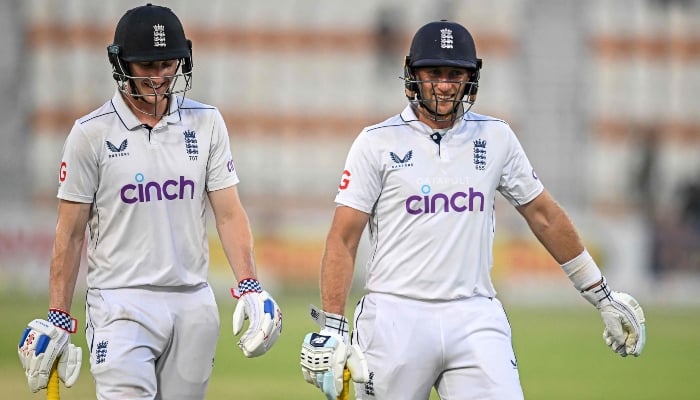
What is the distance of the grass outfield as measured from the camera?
34.4 ft

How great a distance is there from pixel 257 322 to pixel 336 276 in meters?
0.36

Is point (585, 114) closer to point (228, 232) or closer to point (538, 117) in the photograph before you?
point (538, 117)

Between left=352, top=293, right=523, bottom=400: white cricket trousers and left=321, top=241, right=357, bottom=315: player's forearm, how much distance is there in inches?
6.9

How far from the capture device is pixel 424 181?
17.6ft

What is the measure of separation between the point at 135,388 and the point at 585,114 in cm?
1928

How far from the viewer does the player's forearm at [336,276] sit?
5.35m

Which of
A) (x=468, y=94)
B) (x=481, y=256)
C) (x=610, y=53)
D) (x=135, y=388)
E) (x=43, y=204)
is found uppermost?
(x=468, y=94)

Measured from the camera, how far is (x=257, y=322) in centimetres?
532

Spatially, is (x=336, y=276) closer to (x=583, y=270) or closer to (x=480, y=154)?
(x=480, y=154)

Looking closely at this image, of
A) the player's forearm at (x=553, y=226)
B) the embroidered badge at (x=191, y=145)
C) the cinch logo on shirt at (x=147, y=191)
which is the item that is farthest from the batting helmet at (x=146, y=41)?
the player's forearm at (x=553, y=226)

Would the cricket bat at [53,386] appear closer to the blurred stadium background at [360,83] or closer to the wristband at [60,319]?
the wristband at [60,319]

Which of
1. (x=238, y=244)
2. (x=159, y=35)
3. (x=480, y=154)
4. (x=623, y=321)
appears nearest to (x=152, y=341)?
(x=238, y=244)

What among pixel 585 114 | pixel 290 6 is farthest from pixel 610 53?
pixel 290 6

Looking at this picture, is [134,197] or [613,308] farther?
[613,308]
